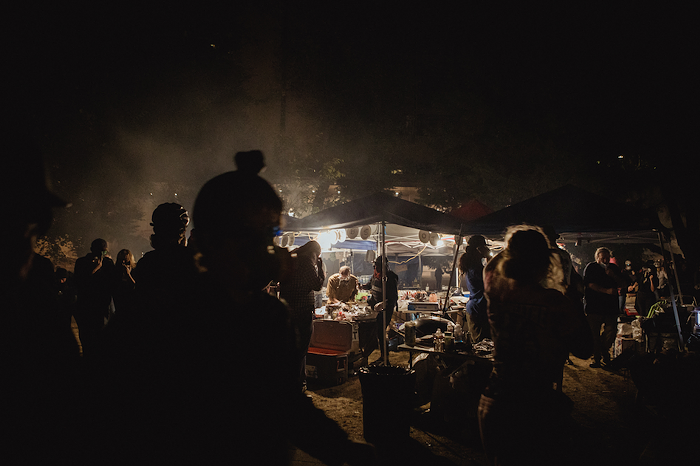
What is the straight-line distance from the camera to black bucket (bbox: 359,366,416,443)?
3.95 meters

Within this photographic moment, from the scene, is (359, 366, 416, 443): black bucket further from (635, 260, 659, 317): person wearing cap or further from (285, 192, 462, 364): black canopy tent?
(635, 260, 659, 317): person wearing cap

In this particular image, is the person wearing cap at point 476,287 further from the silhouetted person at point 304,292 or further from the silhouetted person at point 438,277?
the silhouetted person at point 438,277

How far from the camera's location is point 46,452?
2.51 feet

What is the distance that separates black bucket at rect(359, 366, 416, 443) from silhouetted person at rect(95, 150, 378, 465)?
10.6 ft

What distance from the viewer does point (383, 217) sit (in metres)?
6.38

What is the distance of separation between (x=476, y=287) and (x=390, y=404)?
103 inches

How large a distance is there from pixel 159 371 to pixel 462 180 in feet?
56.9

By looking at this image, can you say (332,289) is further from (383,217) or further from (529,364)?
(529,364)

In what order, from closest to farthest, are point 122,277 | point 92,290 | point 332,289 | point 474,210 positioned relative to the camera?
1. point 122,277
2. point 92,290
3. point 332,289
4. point 474,210

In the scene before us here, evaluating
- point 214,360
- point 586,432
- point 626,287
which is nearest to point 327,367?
point 586,432

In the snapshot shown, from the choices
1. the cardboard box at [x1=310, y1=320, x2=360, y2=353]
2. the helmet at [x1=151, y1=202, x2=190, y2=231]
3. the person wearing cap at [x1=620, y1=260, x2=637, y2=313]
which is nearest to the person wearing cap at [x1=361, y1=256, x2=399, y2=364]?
the cardboard box at [x1=310, y1=320, x2=360, y2=353]

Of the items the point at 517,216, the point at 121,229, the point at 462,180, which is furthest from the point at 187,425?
the point at 121,229

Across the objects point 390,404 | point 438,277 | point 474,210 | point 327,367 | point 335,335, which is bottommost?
point 327,367

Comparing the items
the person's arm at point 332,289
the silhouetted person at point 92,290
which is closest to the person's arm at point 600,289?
the person's arm at point 332,289
